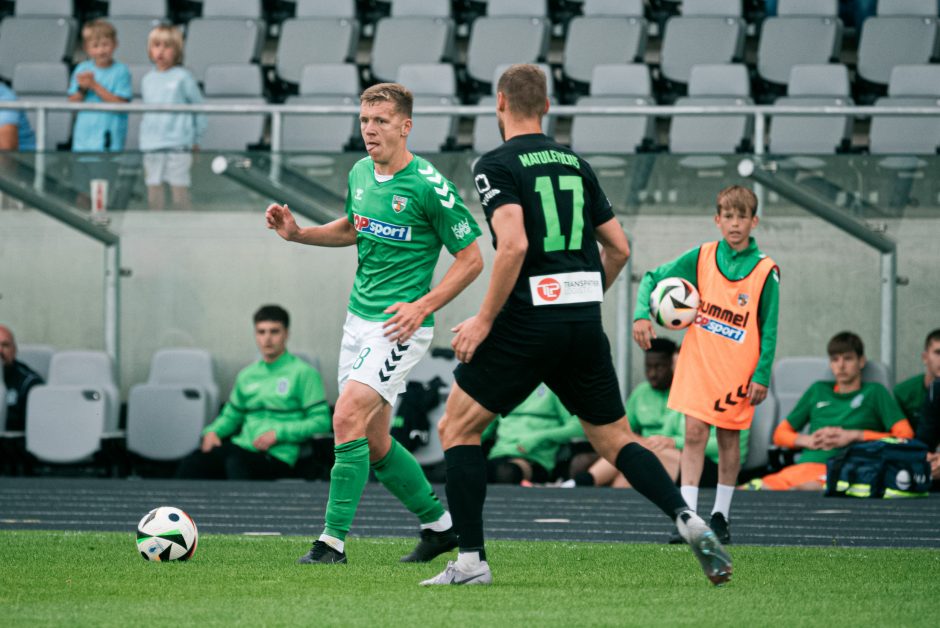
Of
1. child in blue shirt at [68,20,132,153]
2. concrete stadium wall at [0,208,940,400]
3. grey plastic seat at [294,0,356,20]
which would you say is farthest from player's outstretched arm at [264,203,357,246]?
grey plastic seat at [294,0,356,20]

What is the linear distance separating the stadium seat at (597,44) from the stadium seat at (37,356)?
5648mm

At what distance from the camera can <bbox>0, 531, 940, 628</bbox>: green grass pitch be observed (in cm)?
499

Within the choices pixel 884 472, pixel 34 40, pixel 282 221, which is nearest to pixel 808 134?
pixel 884 472

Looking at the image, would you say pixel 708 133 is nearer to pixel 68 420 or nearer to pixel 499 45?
pixel 499 45

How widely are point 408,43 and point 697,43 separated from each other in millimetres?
2890

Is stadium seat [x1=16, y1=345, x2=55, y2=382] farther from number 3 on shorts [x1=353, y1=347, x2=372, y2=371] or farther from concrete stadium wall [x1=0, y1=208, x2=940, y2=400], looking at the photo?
number 3 on shorts [x1=353, y1=347, x2=372, y2=371]

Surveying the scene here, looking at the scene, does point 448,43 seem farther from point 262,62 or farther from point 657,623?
point 657,623

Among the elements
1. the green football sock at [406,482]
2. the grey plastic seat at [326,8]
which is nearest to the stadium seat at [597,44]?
the grey plastic seat at [326,8]

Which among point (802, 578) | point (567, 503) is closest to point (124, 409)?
point (567, 503)

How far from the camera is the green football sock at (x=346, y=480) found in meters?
6.42

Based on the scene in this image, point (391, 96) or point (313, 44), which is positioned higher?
point (313, 44)

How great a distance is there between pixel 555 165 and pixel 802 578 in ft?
6.41

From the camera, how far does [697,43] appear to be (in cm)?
1512

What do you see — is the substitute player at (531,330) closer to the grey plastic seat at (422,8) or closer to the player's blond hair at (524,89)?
the player's blond hair at (524,89)
